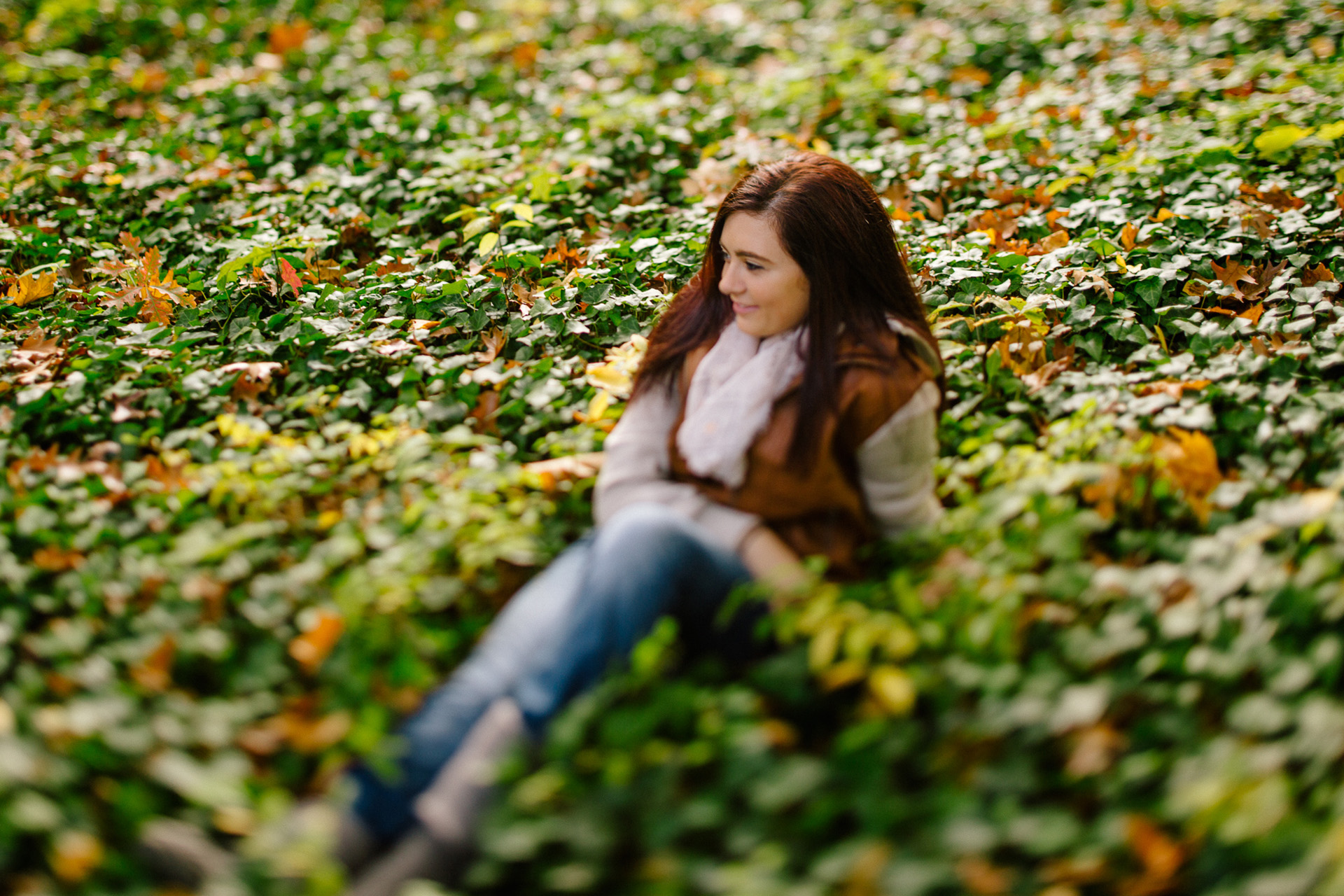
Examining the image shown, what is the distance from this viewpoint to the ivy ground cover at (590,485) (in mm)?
1505

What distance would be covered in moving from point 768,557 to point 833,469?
0.29 m

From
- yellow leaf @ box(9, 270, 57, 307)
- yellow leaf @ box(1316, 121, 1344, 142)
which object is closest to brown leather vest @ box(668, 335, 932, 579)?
yellow leaf @ box(1316, 121, 1344, 142)

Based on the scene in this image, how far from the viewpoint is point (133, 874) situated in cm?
149

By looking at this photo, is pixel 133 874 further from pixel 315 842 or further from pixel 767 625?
pixel 767 625

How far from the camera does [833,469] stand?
2.13m

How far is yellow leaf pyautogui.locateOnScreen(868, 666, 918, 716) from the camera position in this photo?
5.06ft

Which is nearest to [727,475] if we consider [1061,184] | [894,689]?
[894,689]

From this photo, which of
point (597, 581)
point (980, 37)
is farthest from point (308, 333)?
point (980, 37)

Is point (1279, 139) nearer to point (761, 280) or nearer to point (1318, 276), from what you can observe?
point (1318, 276)

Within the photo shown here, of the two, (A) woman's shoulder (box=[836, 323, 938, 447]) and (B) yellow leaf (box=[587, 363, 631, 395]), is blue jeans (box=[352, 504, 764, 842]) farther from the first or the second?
(B) yellow leaf (box=[587, 363, 631, 395])

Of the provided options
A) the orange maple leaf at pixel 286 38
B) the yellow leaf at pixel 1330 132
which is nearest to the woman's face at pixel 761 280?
the yellow leaf at pixel 1330 132

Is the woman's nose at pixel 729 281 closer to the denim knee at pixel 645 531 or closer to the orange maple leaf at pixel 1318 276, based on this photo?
the denim knee at pixel 645 531

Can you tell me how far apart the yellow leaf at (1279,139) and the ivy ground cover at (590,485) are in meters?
0.02

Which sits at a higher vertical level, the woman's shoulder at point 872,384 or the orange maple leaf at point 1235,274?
the woman's shoulder at point 872,384
